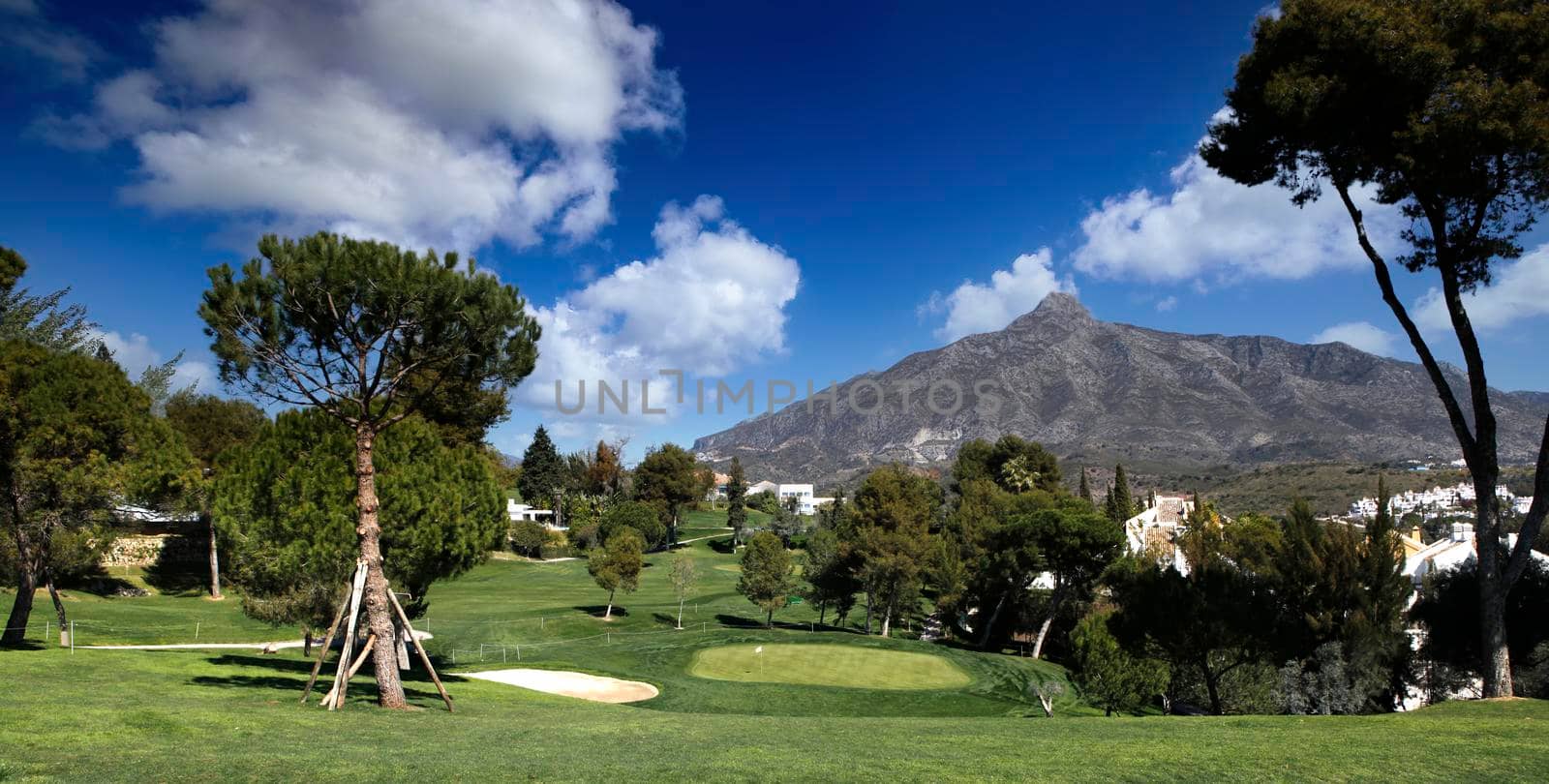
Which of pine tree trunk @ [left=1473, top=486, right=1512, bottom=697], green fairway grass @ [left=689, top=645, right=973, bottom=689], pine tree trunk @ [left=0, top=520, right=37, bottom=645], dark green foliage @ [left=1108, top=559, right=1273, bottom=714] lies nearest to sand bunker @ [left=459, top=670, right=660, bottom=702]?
green fairway grass @ [left=689, top=645, right=973, bottom=689]

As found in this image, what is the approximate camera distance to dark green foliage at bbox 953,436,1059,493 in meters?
84.4

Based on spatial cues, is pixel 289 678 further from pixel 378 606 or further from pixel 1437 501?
pixel 1437 501

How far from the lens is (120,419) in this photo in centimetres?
2338

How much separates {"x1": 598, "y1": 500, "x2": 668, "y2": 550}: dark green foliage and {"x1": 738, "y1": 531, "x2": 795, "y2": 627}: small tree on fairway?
34.1 meters

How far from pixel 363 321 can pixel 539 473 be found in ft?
324

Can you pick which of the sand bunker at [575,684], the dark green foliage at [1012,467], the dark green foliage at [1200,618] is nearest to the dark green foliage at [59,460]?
the sand bunker at [575,684]

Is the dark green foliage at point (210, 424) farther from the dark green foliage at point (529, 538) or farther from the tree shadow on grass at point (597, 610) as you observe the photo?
the dark green foliage at point (529, 538)

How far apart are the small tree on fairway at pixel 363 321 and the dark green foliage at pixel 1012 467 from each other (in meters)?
74.4

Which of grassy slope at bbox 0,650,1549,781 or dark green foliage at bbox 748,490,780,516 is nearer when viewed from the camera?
grassy slope at bbox 0,650,1549,781

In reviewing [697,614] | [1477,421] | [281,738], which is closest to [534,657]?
[697,614]

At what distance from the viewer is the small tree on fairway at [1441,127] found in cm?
1389

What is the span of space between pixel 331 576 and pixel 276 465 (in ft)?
10.6

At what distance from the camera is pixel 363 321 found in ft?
50.1

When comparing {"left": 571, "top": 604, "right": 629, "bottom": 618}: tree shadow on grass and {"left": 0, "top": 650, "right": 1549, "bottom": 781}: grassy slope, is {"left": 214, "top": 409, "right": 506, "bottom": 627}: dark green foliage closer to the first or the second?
{"left": 0, "top": 650, "right": 1549, "bottom": 781}: grassy slope
